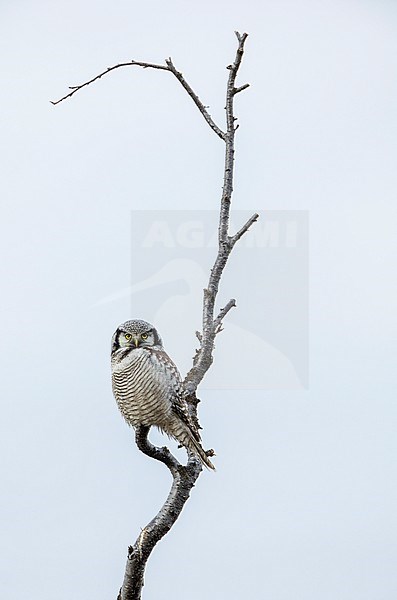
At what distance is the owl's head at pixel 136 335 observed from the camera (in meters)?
1.42

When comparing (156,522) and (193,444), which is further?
(193,444)

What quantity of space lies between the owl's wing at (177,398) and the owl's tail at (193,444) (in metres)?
0.01

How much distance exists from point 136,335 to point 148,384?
0.10 meters

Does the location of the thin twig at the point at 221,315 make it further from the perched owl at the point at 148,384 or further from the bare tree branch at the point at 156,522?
the bare tree branch at the point at 156,522

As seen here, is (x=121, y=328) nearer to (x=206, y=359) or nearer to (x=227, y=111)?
(x=206, y=359)

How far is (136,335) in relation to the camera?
4.67 ft

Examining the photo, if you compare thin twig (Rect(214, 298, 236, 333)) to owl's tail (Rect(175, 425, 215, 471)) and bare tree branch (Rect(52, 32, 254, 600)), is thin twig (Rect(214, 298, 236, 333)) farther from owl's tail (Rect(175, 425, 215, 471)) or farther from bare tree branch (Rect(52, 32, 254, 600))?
owl's tail (Rect(175, 425, 215, 471))

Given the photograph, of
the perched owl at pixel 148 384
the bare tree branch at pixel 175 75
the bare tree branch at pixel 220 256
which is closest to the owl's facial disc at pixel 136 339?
the perched owl at pixel 148 384

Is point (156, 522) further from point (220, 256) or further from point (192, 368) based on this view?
point (220, 256)

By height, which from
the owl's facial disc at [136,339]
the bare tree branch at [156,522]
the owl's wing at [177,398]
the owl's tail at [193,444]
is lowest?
the bare tree branch at [156,522]

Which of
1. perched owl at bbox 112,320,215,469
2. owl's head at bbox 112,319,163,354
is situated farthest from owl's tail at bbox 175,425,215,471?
owl's head at bbox 112,319,163,354

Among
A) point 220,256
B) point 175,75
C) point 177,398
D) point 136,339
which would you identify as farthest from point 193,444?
point 175,75

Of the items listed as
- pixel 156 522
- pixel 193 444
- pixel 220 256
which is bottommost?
pixel 156 522

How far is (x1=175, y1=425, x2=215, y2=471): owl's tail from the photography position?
1374mm
